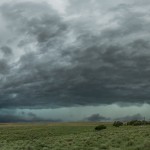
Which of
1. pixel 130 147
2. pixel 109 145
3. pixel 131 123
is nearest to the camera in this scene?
pixel 130 147

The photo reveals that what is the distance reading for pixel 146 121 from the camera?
112000 mm

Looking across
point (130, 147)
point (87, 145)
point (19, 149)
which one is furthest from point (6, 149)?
point (130, 147)

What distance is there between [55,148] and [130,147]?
8.55m

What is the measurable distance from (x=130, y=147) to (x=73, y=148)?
6.13 m

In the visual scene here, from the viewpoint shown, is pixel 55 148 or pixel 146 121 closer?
pixel 55 148

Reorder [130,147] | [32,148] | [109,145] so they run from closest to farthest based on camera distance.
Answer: [130,147] < [109,145] < [32,148]

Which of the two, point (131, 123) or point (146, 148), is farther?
point (131, 123)

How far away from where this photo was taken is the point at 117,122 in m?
112

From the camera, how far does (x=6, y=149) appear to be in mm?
42188

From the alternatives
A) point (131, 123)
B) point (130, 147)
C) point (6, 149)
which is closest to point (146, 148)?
point (130, 147)

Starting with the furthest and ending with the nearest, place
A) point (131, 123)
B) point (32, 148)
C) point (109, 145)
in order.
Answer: point (131, 123) → point (32, 148) → point (109, 145)

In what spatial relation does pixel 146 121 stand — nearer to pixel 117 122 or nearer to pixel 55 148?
pixel 117 122

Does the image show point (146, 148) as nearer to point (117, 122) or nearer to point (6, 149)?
point (6, 149)

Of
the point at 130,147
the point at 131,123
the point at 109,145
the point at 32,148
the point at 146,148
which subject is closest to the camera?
the point at 146,148
